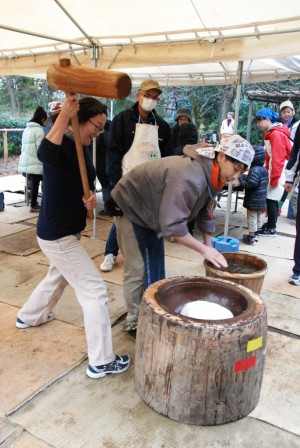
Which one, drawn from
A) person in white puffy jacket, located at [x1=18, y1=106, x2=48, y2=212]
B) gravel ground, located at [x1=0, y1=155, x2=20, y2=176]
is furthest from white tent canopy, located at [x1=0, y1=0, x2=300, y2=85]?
gravel ground, located at [x1=0, y1=155, x2=20, y2=176]

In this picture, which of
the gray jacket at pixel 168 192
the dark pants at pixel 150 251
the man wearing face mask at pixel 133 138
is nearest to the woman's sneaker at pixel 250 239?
the man wearing face mask at pixel 133 138

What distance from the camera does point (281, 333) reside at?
296cm

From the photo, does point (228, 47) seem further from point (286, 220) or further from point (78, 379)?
→ point (286, 220)

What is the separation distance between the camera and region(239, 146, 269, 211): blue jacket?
5078mm

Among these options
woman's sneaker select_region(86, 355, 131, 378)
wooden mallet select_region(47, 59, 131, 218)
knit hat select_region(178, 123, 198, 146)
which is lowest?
woman's sneaker select_region(86, 355, 131, 378)

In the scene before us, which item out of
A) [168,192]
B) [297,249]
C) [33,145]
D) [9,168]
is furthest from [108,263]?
[9,168]

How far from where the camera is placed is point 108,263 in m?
4.00

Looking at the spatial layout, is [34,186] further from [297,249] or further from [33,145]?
[297,249]

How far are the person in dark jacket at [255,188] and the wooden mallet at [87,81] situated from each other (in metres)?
3.37

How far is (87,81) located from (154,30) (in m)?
2.25

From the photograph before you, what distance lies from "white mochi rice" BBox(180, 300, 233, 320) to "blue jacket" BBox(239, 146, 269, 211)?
3318 mm

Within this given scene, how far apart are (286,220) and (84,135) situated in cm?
528

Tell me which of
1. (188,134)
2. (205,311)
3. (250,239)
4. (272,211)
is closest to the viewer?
(205,311)

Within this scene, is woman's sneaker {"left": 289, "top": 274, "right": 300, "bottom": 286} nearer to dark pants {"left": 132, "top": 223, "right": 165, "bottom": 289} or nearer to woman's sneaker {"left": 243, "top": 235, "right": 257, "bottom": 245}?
woman's sneaker {"left": 243, "top": 235, "right": 257, "bottom": 245}
